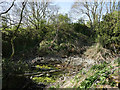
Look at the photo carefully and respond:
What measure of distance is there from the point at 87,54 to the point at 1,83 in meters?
6.62

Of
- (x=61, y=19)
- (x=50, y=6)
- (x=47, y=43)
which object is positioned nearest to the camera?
(x=47, y=43)

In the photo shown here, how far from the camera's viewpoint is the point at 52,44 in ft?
32.2

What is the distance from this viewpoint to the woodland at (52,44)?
4242 mm

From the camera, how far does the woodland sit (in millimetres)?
4242

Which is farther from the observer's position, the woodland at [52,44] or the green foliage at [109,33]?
the green foliage at [109,33]

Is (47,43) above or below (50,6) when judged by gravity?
below

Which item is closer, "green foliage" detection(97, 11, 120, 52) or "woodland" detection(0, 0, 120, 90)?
"woodland" detection(0, 0, 120, 90)

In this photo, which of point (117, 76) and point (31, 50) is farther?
point (31, 50)

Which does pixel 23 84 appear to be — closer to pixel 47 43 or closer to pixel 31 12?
pixel 47 43

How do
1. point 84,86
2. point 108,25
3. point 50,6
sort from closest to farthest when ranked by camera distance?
point 84,86 → point 108,25 → point 50,6

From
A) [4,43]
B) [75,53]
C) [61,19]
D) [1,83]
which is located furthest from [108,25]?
[4,43]

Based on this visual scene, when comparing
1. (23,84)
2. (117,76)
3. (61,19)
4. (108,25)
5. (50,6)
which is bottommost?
(23,84)

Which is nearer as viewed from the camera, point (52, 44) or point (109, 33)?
point (109, 33)

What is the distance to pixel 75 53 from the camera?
9031mm
